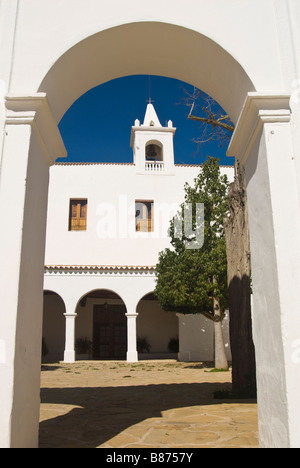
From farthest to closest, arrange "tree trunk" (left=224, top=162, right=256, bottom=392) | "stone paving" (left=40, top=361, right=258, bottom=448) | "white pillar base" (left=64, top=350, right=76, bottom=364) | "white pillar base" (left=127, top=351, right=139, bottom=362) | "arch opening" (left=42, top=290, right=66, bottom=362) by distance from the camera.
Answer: "arch opening" (left=42, top=290, right=66, bottom=362) < "white pillar base" (left=127, top=351, right=139, bottom=362) < "white pillar base" (left=64, top=350, right=76, bottom=364) < "tree trunk" (left=224, top=162, right=256, bottom=392) < "stone paving" (left=40, top=361, right=258, bottom=448)

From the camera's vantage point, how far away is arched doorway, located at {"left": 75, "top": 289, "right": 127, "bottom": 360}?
781 inches

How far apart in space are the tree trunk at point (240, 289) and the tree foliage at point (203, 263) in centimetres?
532

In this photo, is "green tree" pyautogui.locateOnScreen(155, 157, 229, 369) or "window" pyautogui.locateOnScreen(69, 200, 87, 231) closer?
"green tree" pyautogui.locateOnScreen(155, 157, 229, 369)

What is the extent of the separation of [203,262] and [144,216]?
7108 mm

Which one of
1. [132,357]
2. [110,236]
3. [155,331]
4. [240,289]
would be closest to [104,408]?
[240,289]

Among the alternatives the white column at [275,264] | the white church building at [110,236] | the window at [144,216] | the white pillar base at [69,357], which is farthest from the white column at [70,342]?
the white column at [275,264]

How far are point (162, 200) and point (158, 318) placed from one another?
5.72 m

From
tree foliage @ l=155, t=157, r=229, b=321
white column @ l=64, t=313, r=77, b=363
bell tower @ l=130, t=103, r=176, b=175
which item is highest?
bell tower @ l=130, t=103, r=176, b=175

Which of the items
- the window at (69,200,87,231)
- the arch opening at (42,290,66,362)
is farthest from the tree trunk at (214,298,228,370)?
the window at (69,200,87,231)

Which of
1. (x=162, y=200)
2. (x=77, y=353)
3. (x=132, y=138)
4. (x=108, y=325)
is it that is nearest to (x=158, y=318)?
(x=108, y=325)

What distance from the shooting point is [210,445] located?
12.3 feet

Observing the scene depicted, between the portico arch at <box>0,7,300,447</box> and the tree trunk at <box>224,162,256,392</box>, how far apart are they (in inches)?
146

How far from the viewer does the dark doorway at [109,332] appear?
1991cm

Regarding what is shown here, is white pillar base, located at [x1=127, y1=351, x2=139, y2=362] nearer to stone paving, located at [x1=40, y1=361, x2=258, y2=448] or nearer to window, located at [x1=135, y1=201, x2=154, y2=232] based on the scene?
window, located at [x1=135, y1=201, x2=154, y2=232]
